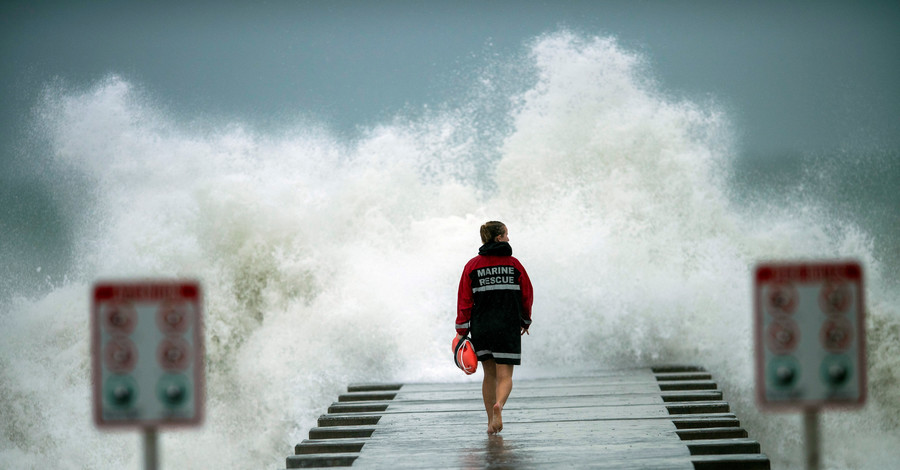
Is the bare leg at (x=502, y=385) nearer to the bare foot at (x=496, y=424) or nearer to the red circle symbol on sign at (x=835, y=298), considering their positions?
the bare foot at (x=496, y=424)

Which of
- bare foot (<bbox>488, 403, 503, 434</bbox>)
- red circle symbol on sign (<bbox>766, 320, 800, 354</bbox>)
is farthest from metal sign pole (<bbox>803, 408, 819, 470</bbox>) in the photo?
bare foot (<bbox>488, 403, 503, 434</bbox>)

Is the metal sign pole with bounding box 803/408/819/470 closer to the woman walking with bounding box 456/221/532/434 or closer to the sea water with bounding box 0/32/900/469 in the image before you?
the woman walking with bounding box 456/221/532/434

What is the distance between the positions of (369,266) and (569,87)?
4998 millimetres

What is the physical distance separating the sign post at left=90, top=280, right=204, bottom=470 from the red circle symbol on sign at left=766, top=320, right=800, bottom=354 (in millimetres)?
1972

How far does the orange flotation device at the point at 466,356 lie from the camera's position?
22.2 feet

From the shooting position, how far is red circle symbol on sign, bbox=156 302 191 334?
359cm

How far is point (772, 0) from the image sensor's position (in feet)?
61.1

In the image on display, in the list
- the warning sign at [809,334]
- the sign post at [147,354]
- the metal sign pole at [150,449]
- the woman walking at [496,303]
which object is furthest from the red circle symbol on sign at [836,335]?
the woman walking at [496,303]

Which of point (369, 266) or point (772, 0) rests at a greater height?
point (772, 0)

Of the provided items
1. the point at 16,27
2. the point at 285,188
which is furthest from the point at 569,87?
the point at 16,27

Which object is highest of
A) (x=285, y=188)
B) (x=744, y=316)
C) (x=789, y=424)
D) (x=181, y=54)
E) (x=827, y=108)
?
(x=181, y=54)

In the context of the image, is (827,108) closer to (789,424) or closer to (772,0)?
(772,0)

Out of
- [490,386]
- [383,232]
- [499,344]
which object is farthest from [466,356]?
[383,232]

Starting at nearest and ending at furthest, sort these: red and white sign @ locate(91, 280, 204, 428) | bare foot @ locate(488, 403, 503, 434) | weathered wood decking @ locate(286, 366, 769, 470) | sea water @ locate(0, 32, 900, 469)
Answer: red and white sign @ locate(91, 280, 204, 428), weathered wood decking @ locate(286, 366, 769, 470), bare foot @ locate(488, 403, 503, 434), sea water @ locate(0, 32, 900, 469)
